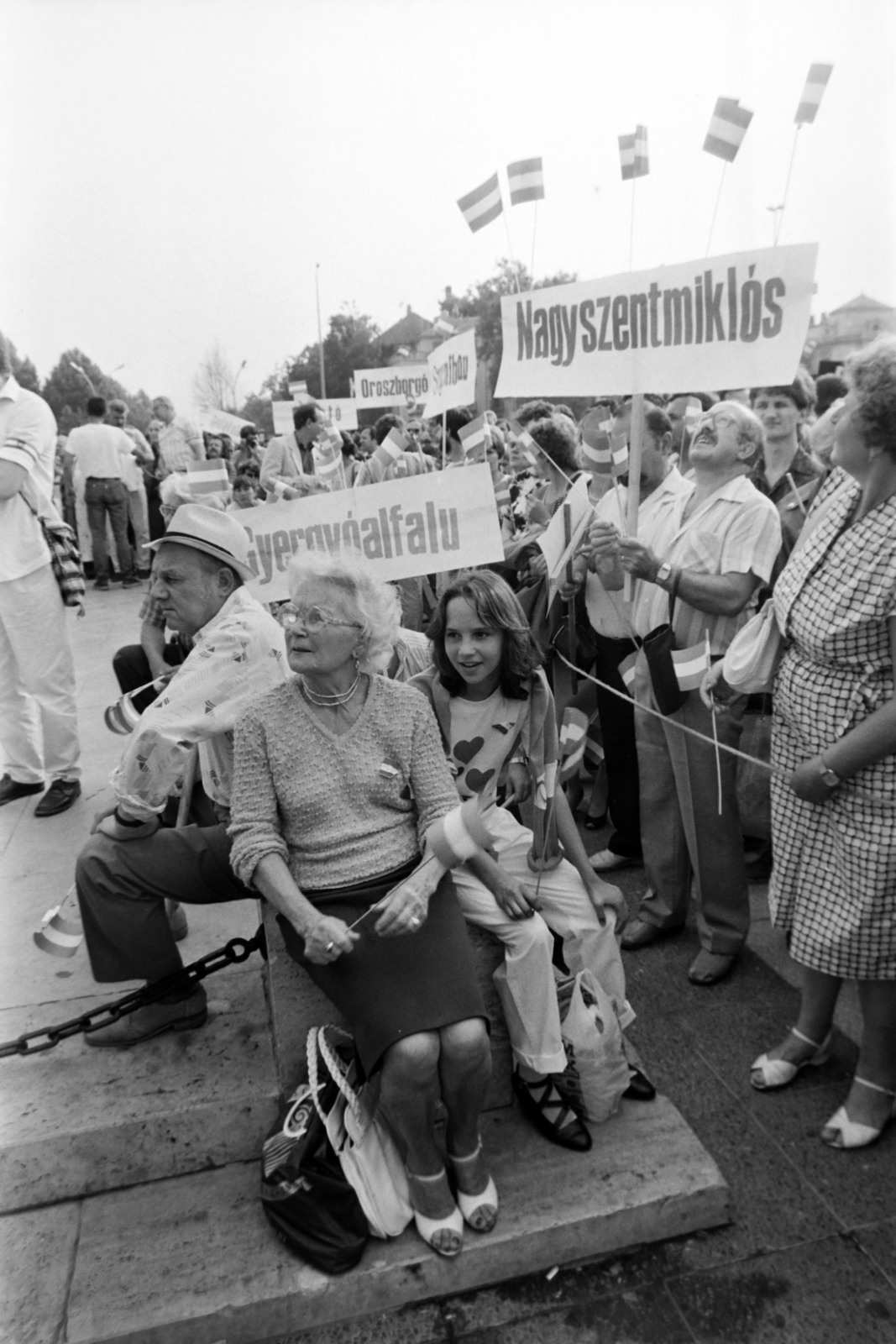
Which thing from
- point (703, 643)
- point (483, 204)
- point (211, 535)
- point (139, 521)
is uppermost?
point (483, 204)

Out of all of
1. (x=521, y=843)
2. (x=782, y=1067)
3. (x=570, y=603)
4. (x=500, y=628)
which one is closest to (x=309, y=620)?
(x=500, y=628)

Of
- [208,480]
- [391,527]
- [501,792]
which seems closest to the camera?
[501,792]

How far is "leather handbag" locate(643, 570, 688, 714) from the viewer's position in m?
3.31

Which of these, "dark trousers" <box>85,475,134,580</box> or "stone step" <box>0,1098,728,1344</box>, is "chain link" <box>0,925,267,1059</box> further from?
"dark trousers" <box>85,475,134,580</box>

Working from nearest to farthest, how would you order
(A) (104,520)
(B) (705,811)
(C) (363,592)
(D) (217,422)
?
(C) (363,592)
(B) (705,811)
(D) (217,422)
(A) (104,520)

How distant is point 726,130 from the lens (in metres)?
3.69

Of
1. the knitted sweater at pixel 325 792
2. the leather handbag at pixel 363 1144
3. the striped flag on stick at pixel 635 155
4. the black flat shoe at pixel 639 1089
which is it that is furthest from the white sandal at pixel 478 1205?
the striped flag on stick at pixel 635 155

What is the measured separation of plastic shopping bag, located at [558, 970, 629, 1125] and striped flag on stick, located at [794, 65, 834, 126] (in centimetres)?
338

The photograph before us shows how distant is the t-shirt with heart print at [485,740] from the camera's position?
2832 mm

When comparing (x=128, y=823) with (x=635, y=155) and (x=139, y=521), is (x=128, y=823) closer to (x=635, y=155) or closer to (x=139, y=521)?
(x=635, y=155)

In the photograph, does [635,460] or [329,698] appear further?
[635,460]

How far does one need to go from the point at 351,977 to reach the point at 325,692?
2.31 feet

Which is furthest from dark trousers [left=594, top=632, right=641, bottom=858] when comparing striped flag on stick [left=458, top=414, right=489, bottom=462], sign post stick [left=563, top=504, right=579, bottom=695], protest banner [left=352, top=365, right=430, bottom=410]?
protest banner [left=352, top=365, right=430, bottom=410]

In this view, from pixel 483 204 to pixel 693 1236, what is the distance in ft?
14.6
